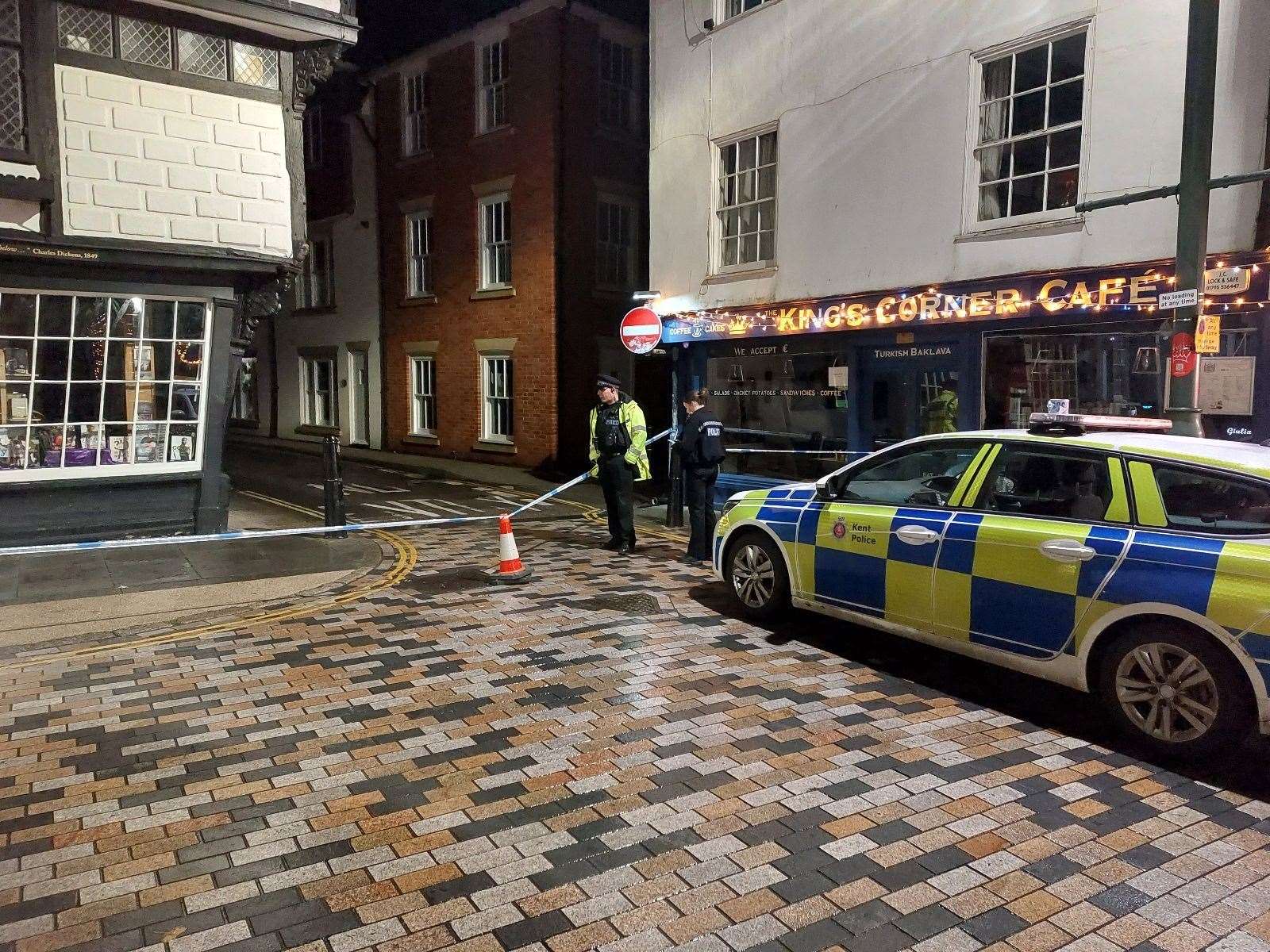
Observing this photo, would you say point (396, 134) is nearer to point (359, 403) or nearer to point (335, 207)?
point (335, 207)

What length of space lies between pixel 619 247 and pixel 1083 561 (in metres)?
15.5

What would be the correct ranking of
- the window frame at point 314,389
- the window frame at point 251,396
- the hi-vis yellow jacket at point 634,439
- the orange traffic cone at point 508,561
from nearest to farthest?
the orange traffic cone at point 508,561 → the hi-vis yellow jacket at point 634,439 → the window frame at point 314,389 → the window frame at point 251,396

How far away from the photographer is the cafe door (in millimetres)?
10672

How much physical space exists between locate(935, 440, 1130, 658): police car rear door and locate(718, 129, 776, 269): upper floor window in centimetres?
788

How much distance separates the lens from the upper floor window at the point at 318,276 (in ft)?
77.4

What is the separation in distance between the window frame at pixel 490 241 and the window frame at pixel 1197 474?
15.2 m

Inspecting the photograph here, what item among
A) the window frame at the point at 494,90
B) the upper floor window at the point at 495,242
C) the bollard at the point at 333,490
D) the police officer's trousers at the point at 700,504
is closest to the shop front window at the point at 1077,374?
the police officer's trousers at the point at 700,504

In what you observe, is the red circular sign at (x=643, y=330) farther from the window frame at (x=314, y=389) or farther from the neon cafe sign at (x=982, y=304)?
the window frame at (x=314, y=389)

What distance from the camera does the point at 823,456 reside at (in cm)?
1205

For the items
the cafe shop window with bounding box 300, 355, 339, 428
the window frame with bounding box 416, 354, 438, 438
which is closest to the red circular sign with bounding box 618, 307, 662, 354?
the window frame with bounding box 416, 354, 438, 438

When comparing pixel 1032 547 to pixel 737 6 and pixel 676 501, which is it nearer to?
pixel 676 501

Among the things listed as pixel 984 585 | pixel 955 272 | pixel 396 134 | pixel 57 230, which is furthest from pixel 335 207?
pixel 984 585

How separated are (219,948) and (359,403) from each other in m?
21.2

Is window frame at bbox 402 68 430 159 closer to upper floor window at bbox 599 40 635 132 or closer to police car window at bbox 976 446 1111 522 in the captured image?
upper floor window at bbox 599 40 635 132
